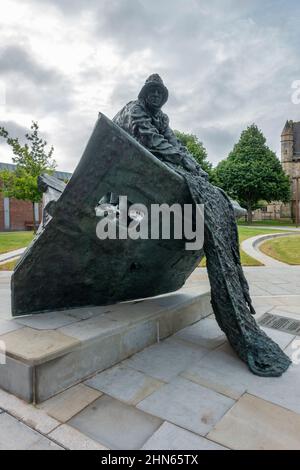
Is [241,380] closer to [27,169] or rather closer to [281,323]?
[281,323]

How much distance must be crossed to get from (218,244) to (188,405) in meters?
1.48

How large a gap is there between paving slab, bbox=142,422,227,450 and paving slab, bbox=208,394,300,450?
7 centimetres

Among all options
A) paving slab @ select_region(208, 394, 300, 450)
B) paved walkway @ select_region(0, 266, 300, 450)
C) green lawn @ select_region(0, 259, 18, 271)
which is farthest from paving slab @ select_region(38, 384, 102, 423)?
green lawn @ select_region(0, 259, 18, 271)

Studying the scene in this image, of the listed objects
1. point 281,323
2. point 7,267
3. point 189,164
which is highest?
point 189,164

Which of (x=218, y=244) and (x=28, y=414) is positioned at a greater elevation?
(x=218, y=244)

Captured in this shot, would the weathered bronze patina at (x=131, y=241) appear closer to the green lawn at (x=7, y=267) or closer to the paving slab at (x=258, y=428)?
the paving slab at (x=258, y=428)

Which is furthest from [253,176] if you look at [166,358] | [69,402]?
[69,402]

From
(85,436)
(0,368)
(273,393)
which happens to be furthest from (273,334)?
(0,368)

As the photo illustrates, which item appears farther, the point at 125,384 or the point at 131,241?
the point at 131,241

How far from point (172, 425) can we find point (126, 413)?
0.36 m

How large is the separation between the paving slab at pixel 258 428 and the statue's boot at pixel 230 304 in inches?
21.9

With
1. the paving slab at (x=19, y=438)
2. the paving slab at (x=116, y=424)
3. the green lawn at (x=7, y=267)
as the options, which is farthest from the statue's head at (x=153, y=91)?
the green lawn at (x=7, y=267)
